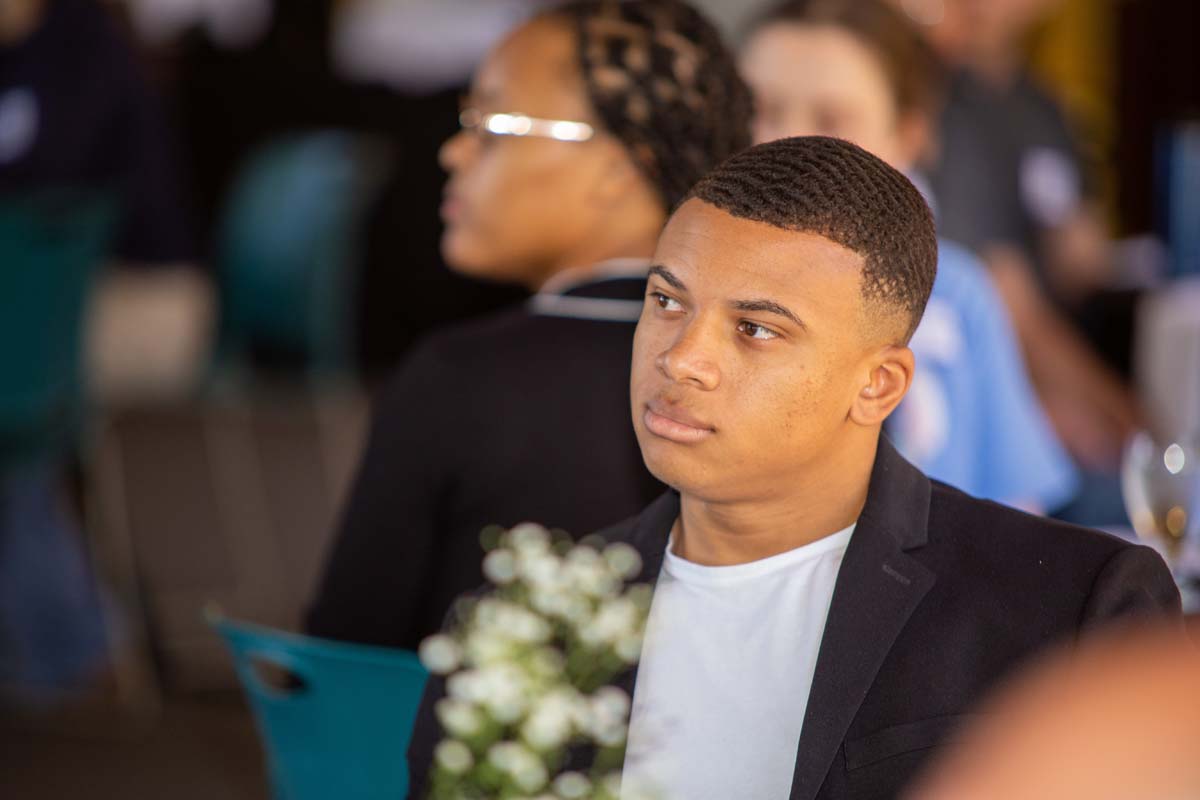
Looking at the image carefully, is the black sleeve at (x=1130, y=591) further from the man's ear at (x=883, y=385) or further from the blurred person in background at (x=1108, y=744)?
the blurred person in background at (x=1108, y=744)

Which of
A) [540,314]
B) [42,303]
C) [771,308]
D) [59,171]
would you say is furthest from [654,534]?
[59,171]

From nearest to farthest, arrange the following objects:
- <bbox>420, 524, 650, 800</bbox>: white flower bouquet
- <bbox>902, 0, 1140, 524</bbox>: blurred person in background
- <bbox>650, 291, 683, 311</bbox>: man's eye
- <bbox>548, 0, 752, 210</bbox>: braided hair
A: <bbox>420, 524, 650, 800</bbox>: white flower bouquet, <bbox>650, 291, 683, 311</bbox>: man's eye, <bbox>548, 0, 752, 210</bbox>: braided hair, <bbox>902, 0, 1140, 524</bbox>: blurred person in background

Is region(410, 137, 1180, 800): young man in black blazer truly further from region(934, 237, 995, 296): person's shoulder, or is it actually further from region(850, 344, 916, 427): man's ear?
region(934, 237, 995, 296): person's shoulder

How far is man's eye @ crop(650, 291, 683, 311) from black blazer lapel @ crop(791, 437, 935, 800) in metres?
0.20

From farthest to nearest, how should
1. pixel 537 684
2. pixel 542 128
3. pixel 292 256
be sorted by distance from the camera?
pixel 292 256, pixel 542 128, pixel 537 684

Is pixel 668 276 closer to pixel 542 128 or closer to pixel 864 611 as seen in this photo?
pixel 864 611

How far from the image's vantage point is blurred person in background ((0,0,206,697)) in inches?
143

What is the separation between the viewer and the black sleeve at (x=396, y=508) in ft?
5.28

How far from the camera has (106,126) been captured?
3881mm

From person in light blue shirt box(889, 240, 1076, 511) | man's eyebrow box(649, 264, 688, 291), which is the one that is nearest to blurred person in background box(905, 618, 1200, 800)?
man's eyebrow box(649, 264, 688, 291)

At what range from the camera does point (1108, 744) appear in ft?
1.88

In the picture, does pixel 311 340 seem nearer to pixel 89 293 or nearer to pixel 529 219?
pixel 89 293

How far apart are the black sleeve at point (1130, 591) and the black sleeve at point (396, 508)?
751 millimetres

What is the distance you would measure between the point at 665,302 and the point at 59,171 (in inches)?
118
